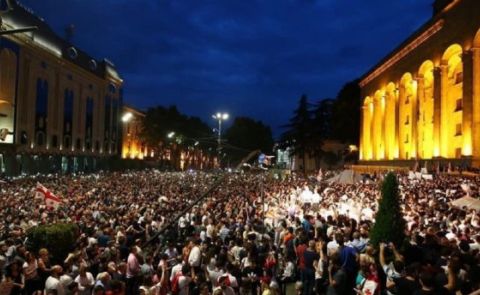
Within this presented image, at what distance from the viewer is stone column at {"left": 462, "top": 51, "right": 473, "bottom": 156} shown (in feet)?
100

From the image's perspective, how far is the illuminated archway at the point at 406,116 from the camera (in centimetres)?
4567

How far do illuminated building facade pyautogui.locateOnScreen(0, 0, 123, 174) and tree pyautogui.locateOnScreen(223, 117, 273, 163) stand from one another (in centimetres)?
3714

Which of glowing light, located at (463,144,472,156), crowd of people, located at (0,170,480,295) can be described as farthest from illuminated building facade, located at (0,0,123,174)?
glowing light, located at (463,144,472,156)

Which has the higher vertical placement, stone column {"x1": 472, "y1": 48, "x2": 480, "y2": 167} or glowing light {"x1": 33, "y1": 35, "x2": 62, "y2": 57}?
glowing light {"x1": 33, "y1": 35, "x2": 62, "y2": 57}

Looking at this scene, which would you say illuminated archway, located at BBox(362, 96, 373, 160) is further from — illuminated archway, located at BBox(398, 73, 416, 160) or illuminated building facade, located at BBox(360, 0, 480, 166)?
illuminated archway, located at BBox(398, 73, 416, 160)

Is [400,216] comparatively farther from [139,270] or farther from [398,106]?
[398,106]

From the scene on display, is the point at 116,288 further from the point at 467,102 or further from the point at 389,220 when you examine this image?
the point at 467,102

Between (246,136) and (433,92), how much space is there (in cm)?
6855

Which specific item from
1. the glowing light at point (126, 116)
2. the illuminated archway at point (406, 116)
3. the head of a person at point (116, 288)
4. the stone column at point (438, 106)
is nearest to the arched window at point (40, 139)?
the glowing light at point (126, 116)

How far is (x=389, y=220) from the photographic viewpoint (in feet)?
35.6

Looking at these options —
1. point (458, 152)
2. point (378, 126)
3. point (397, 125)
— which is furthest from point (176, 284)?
point (378, 126)

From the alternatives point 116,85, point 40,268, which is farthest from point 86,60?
point 40,268

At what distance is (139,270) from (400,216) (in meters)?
5.86

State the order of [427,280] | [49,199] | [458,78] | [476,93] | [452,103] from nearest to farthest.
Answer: [427,280] < [49,199] < [476,93] < [458,78] < [452,103]
